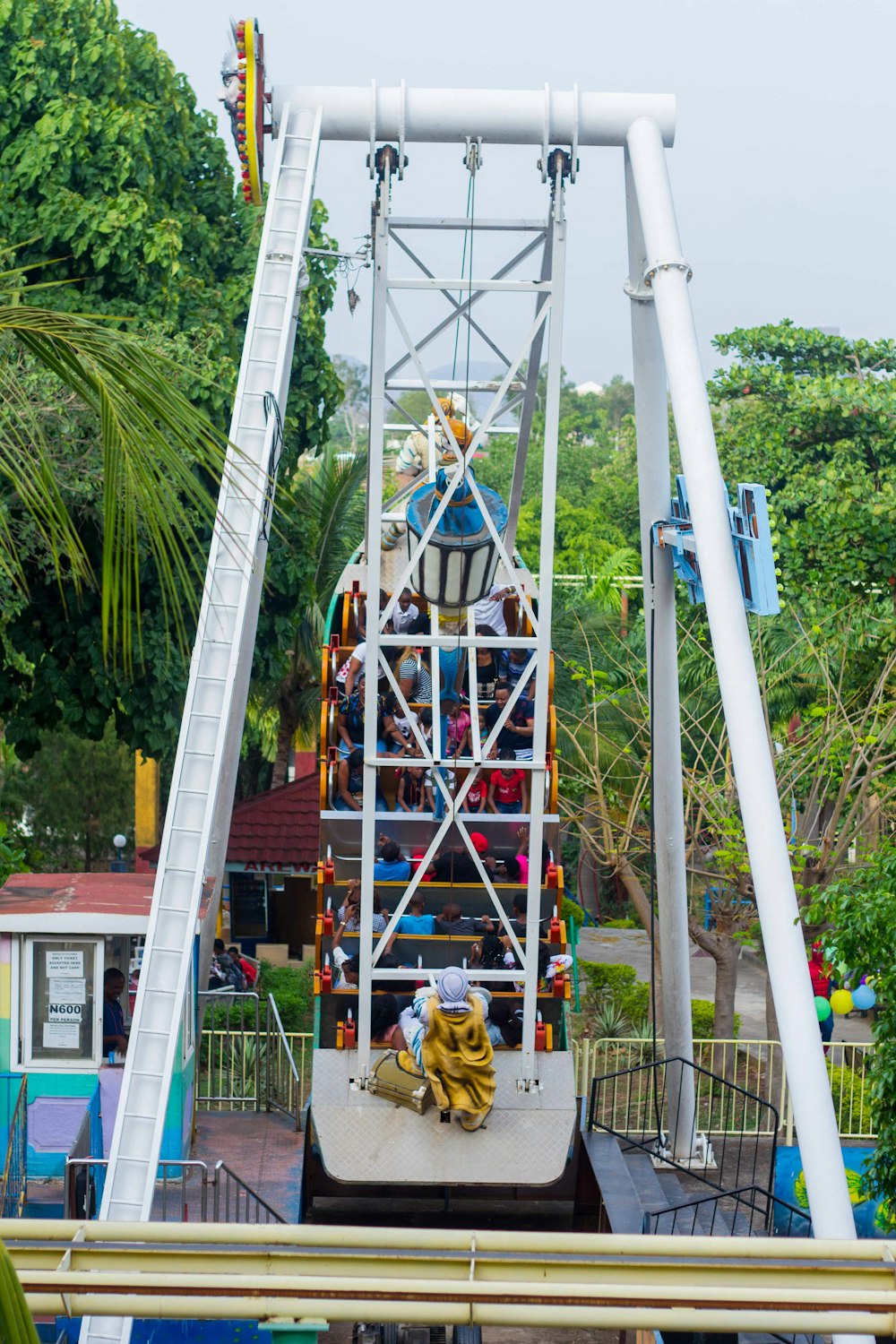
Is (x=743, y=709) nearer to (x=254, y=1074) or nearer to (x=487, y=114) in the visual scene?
(x=487, y=114)

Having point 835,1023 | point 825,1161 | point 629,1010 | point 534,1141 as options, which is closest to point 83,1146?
point 534,1141

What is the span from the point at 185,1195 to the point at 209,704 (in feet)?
14.1

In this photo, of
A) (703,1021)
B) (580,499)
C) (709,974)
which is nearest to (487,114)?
(703,1021)

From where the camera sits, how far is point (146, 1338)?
35.8ft

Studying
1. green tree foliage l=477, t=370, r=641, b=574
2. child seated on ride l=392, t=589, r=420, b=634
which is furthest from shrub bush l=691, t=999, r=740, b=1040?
green tree foliage l=477, t=370, r=641, b=574

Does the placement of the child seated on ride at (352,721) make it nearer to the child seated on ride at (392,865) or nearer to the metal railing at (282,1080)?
the child seated on ride at (392,865)

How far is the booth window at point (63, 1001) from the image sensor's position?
1295 cm

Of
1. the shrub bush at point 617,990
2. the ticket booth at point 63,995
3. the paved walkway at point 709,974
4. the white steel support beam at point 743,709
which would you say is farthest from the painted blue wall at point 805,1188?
the paved walkway at point 709,974

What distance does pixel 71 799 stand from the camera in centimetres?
2941

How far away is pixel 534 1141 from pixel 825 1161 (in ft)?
11.3

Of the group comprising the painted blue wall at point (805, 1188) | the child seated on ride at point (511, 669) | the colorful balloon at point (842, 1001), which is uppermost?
the child seated on ride at point (511, 669)

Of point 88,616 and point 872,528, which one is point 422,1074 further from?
point 872,528

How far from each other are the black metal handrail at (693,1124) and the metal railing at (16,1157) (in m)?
4.77

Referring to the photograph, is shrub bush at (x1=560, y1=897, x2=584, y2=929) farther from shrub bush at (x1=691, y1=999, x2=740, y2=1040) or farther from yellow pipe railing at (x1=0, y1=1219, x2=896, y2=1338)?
yellow pipe railing at (x1=0, y1=1219, x2=896, y2=1338)
